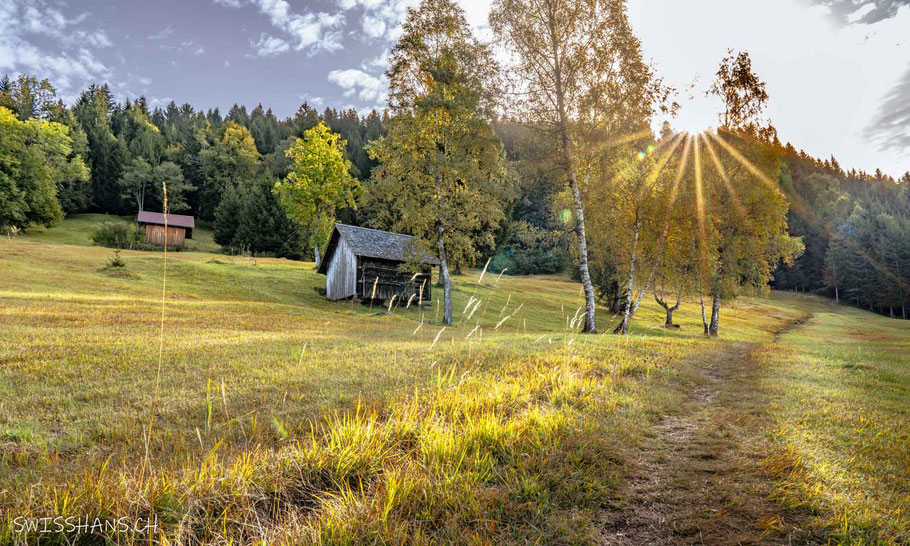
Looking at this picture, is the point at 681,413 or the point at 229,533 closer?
the point at 229,533

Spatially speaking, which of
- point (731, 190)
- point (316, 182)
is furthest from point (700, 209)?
point (316, 182)

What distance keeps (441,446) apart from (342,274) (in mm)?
30047

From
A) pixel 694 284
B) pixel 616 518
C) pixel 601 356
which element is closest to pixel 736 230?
pixel 694 284

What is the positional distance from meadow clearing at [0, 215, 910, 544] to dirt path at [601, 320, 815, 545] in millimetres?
22

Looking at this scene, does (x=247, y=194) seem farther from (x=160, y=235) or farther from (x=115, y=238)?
(x=115, y=238)

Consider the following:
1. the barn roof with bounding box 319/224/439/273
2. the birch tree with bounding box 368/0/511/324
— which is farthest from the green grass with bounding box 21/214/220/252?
the birch tree with bounding box 368/0/511/324

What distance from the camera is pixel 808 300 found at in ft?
262

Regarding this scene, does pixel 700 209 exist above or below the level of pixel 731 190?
below

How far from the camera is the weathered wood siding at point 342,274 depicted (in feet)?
103

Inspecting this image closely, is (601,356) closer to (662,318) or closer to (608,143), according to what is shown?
(608,143)

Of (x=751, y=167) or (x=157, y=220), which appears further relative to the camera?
(x=157, y=220)

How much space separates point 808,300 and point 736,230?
74205mm

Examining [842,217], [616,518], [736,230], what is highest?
[842,217]

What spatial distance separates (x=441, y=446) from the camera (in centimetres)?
387
